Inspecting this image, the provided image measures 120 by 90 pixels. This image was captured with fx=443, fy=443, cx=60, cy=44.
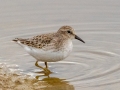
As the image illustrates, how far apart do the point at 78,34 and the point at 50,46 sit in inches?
113

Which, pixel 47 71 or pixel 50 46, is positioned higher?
pixel 50 46

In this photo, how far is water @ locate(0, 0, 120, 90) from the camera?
10.6 meters

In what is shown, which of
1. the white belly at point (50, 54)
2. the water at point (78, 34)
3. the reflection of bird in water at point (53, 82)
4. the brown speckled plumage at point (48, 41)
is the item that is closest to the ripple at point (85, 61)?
the water at point (78, 34)

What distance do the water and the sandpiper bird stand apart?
492 mm

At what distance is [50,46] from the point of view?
35.2 feet

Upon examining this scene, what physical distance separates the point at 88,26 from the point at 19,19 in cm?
234

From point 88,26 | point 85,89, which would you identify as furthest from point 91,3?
point 85,89

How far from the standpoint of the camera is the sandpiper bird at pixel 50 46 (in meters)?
10.7

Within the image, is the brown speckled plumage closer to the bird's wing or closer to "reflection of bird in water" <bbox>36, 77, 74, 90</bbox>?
the bird's wing

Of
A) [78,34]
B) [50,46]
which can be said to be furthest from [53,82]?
[78,34]

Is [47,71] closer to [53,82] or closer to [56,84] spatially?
[53,82]

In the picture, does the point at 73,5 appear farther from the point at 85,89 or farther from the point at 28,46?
the point at 85,89

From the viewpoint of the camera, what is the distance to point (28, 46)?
433 inches

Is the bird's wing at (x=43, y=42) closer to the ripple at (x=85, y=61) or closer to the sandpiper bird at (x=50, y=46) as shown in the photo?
the sandpiper bird at (x=50, y=46)
